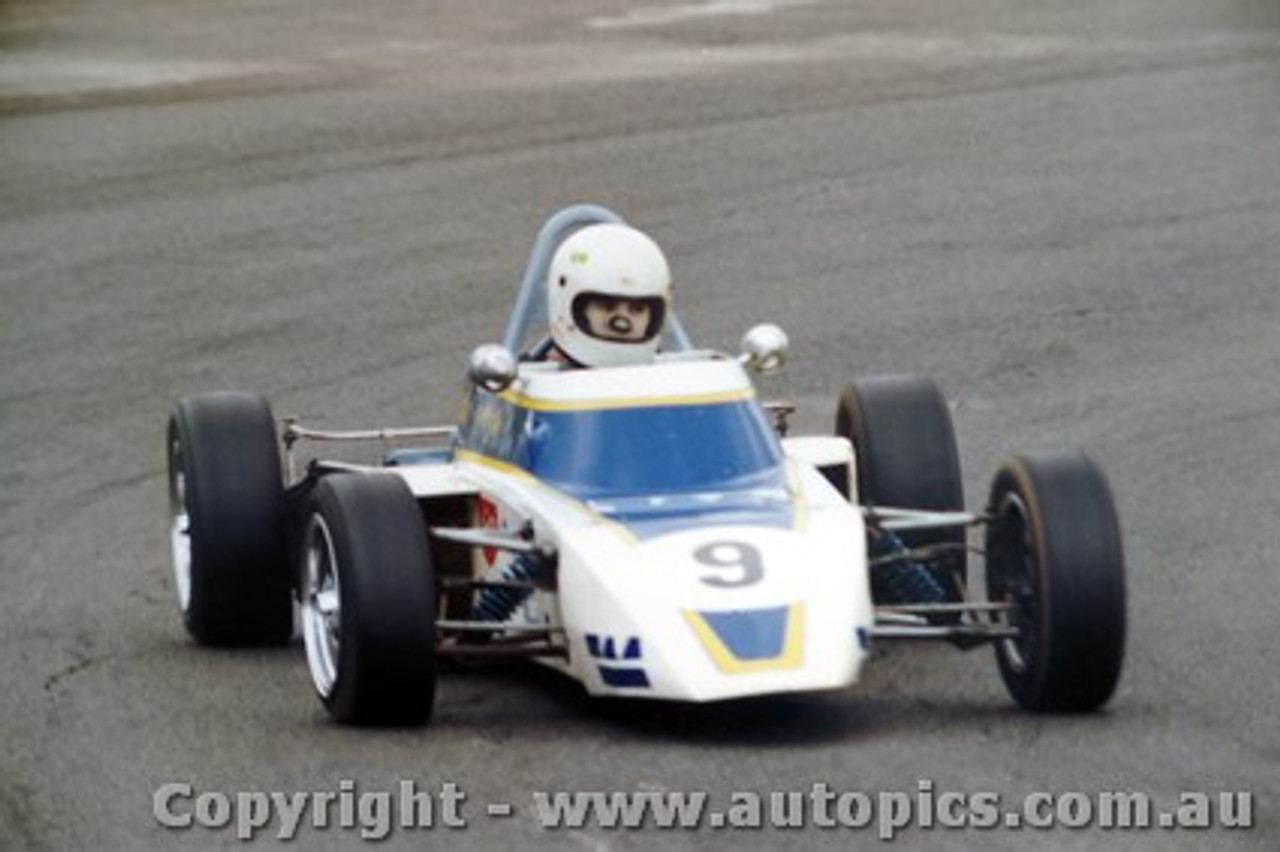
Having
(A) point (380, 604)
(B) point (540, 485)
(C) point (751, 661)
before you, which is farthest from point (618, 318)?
(C) point (751, 661)

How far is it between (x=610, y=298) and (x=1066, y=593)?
215 centimetres

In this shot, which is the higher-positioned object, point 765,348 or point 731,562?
point 765,348

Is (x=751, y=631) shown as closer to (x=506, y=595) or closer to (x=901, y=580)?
(x=506, y=595)

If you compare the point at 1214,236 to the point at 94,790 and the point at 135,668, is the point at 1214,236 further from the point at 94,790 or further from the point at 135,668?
the point at 94,790

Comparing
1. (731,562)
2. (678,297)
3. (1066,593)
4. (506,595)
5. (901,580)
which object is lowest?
(678,297)

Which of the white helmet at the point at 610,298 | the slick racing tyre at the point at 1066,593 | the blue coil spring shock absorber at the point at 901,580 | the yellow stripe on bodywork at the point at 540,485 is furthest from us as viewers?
the white helmet at the point at 610,298

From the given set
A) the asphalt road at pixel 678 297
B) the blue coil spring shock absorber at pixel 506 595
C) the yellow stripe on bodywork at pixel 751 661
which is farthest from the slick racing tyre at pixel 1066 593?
the blue coil spring shock absorber at pixel 506 595

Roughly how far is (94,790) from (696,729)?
170cm

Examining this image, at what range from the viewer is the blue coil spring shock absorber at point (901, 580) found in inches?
492

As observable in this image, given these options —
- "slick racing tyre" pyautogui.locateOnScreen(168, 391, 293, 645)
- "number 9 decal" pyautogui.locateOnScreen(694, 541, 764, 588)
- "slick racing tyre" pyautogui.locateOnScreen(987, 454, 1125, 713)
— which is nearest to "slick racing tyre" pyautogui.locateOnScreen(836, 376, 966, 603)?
"slick racing tyre" pyautogui.locateOnScreen(987, 454, 1125, 713)

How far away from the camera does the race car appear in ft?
36.1

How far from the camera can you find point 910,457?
13.1m

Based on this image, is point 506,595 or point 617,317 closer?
point 506,595

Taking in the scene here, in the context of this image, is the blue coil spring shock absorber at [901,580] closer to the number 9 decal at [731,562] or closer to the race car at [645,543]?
the race car at [645,543]
